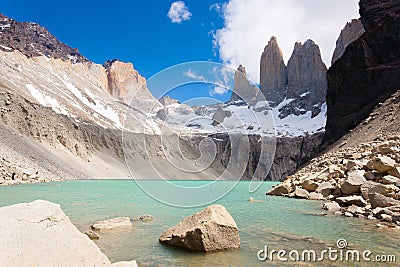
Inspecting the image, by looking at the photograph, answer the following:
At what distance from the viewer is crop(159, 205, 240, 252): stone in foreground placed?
8.45m

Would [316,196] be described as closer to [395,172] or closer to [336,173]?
[336,173]

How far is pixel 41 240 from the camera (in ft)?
16.7

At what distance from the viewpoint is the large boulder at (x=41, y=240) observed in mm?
4680

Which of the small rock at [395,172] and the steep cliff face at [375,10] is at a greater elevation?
the steep cliff face at [375,10]

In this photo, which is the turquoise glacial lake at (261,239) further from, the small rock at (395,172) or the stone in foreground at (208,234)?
the small rock at (395,172)

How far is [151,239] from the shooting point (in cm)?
1012

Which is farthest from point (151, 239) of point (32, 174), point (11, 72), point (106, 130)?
point (11, 72)

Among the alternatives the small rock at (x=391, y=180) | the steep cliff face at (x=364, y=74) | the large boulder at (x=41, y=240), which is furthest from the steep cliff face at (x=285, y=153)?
the large boulder at (x=41, y=240)

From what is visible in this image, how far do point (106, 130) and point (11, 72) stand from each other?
4096cm

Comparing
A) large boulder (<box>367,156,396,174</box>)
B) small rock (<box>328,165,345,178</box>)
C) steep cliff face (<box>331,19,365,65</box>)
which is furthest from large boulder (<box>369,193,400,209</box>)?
steep cliff face (<box>331,19,365,65</box>)

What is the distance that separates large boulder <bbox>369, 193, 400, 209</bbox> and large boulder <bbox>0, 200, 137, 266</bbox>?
1217 centimetres

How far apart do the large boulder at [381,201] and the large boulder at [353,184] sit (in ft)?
9.58

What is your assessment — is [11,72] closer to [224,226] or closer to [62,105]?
[62,105]

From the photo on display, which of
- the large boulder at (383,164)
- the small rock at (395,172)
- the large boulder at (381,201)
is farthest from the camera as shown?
the large boulder at (383,164)
